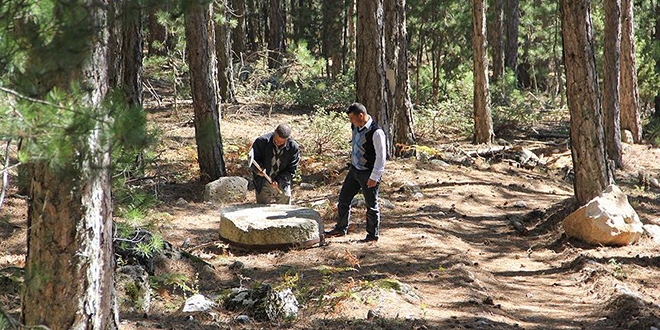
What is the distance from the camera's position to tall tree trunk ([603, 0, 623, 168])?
648 inches

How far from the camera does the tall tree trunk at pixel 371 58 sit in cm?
1335

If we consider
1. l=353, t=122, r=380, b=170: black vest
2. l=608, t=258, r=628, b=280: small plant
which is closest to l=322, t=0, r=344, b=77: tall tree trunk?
l=353, t=122, r=380, b=170: black vest

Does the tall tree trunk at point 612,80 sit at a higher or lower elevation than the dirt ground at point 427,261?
higher

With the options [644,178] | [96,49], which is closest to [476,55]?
[644,178]

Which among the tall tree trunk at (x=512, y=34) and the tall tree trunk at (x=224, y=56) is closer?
the tall tree trunk at (x=224, y=56)

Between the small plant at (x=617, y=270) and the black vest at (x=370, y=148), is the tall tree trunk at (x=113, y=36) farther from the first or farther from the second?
the small plant at (x=617, y=270)

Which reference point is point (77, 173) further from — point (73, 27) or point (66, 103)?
point (73, 27)

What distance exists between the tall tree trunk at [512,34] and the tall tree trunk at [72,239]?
82.8ft

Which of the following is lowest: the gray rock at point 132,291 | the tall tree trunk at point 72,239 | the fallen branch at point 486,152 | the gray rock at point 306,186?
the gray rock at point 132,291

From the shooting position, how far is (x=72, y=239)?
4.47 m

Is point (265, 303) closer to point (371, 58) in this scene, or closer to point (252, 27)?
point (371, 58)

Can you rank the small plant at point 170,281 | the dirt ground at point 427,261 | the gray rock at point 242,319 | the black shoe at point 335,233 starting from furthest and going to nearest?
1. the black shoe at point 335,233
2. the small plant at point 170,281
3. the dirt ground at point 427,261
4. the gray rock at point 242,319

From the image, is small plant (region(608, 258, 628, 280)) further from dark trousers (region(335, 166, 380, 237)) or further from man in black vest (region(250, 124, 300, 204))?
man in black vest (region(250, 124, 300, 204))

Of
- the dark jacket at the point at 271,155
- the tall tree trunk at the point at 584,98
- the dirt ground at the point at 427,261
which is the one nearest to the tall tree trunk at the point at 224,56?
the dirt ground at the point at 427,261
